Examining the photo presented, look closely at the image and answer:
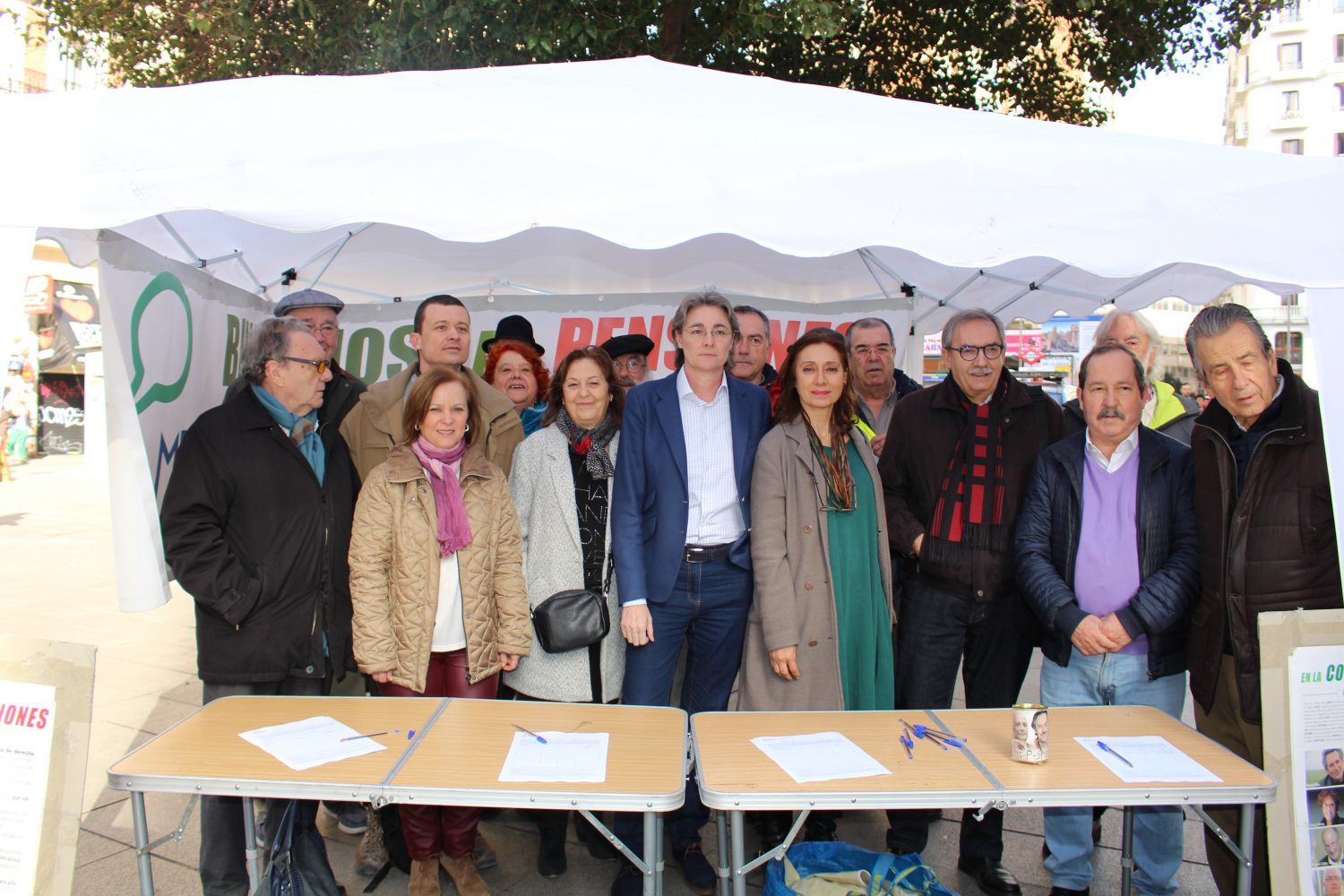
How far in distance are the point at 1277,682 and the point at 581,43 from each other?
5151mm

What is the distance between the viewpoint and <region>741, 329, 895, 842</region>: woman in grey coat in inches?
112

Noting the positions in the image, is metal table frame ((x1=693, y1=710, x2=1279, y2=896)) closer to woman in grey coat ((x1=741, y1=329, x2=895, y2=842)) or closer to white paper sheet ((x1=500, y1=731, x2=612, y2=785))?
white paper sheet ((x1=500, y1=731, x2=612, y2=785))

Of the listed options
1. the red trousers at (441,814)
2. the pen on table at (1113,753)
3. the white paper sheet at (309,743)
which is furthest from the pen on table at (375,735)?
the pen on table at (1113,753)

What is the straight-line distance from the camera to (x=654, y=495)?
293 cm

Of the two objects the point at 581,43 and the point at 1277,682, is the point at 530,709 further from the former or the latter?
the point at 581,43

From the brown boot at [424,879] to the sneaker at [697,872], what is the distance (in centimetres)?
81

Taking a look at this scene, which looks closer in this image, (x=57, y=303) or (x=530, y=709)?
(x=530, y=709)

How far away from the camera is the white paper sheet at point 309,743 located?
2.20 m

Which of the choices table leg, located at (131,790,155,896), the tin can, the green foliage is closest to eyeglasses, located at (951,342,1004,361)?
the tin can

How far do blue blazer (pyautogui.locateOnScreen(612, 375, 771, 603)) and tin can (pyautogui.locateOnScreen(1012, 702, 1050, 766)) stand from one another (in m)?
0.98

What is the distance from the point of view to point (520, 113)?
275 centimetres

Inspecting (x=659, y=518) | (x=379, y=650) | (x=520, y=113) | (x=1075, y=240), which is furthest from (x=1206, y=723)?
(x=520, y=113)

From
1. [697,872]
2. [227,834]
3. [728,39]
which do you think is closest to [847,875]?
[697,872]

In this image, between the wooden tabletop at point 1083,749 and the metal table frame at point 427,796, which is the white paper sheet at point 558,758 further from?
the wooden tabletop at point 1083,749
